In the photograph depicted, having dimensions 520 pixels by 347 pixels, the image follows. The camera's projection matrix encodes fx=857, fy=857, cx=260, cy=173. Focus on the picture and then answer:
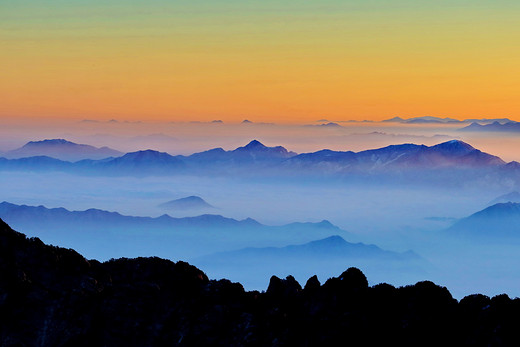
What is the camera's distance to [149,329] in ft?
120

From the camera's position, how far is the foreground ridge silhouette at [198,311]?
35500mm

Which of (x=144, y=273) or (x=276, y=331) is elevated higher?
(x=144, y=273)

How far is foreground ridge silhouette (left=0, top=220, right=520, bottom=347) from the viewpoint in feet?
116

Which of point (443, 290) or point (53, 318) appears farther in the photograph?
point (443, 290)

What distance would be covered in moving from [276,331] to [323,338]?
6.66 ft

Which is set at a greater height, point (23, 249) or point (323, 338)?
point (23, 249)

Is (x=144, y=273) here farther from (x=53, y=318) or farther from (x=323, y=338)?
(x=323, y=338)

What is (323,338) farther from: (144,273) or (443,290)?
(144,273)

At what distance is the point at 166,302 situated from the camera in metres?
37.4

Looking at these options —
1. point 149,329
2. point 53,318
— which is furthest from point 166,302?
point 53,318

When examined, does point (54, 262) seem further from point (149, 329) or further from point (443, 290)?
point (443, 290)

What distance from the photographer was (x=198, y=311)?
37.5 m

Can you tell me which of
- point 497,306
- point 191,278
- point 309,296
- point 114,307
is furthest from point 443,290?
point 114,307

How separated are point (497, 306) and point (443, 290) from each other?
264cm
